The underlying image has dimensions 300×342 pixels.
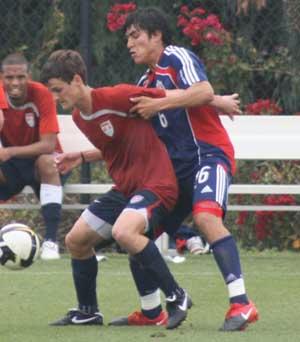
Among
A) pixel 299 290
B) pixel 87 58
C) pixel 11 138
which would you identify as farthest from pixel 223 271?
pixel 87 58

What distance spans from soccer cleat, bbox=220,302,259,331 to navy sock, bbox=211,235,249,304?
0.03 meters

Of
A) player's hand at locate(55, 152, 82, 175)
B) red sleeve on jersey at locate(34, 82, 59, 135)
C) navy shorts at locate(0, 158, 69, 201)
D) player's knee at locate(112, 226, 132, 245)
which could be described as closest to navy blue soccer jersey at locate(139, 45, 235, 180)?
player's knee at locate(112, 226, 132, 245)

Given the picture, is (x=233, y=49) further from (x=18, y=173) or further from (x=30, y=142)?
(x=18, y=173)

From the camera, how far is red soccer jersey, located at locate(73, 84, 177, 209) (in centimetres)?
770

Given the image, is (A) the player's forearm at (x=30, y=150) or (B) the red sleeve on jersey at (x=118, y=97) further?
(A) the player's forearm at (x=30, y=150)

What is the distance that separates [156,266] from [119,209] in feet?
1.58

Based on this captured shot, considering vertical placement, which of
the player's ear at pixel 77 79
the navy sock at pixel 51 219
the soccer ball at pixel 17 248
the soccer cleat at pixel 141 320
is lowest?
the navy sock at pixel 51 219

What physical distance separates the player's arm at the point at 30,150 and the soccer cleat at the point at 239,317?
412cm

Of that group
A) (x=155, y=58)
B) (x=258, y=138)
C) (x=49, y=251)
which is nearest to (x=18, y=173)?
(x=49, y=251)

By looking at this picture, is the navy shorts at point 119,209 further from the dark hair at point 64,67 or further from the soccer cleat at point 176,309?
the dark hair at point 64,67

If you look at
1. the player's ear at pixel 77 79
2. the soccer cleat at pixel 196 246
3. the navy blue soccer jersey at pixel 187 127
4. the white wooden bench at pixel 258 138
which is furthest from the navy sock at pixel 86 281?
the white wooden bench at pixel 258 138

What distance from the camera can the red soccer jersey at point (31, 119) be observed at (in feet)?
37.7

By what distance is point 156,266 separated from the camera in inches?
300

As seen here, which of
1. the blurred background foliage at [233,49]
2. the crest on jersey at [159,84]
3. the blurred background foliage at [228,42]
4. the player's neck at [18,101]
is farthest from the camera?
the blurred background foliage at [228,42]
